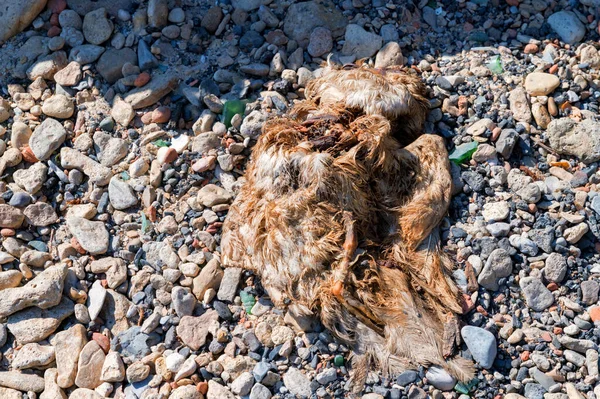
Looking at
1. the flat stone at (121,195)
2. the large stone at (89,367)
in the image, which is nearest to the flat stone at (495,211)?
the flat stone at (121,195)

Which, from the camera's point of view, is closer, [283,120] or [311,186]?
[311,186]

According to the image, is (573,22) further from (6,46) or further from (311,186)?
(6,46)

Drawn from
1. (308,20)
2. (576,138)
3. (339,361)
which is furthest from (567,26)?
(339,361)

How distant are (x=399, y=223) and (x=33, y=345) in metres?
2.62

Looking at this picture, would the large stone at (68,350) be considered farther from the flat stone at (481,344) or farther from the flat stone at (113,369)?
the flat stone at (481,344)

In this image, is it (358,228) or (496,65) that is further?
(496,65)

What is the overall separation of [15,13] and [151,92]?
157 centimetres

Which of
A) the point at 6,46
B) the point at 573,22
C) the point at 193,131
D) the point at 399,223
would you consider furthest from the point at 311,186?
the point at 6,46

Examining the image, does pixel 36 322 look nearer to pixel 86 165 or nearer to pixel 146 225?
pixel 146 225

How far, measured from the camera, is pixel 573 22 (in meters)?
5.88

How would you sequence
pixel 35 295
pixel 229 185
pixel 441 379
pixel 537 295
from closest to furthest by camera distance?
pixel 441 379, pixel 537 295, pixel 35 295, pixel 229 185

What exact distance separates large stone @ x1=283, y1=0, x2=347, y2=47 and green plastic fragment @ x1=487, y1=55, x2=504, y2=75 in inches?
50.1

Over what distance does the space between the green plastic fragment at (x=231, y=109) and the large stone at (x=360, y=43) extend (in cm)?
103

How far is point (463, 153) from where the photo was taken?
205 inches
